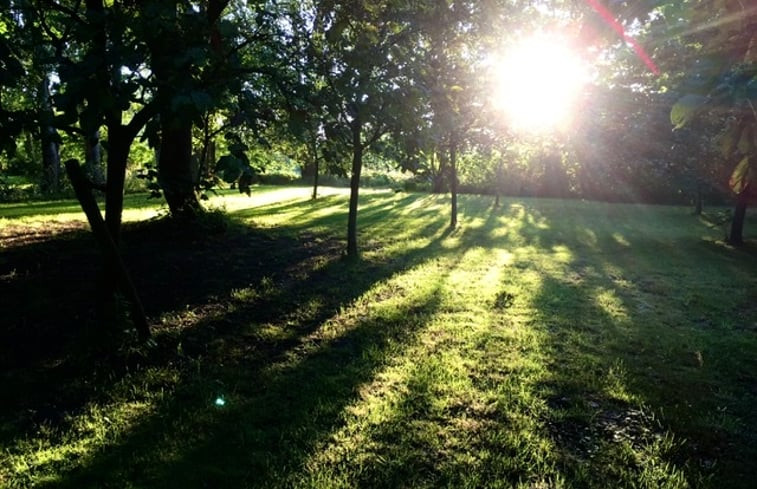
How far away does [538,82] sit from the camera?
9.46 meters

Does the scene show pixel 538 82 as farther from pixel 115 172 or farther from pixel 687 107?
pixel 115 172

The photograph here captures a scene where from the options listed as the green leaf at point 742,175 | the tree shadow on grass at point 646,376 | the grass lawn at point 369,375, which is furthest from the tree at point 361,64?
the tree shadow on grass at point 646,376

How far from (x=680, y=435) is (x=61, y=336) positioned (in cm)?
612

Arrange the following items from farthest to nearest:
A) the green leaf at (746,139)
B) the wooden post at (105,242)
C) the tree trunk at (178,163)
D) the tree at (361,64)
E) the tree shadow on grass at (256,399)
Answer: the tree trunk at (178,163), the wooden post at (105,242), the tree at (361,64), the tree shadow on grass at (256,399), the green leaf at (746,139)

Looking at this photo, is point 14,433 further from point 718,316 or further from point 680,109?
point 718,316

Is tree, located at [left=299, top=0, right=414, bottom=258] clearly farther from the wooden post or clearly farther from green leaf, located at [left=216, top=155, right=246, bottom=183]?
the wooden post

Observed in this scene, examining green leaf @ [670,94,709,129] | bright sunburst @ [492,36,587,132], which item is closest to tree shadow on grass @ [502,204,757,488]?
green leaf @ [670,94,709,129]

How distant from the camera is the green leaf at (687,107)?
2262 mm

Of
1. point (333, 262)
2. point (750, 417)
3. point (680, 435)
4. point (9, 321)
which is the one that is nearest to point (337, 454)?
point (680, 435)

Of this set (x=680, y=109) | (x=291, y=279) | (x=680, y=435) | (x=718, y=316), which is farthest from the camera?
(x=291, y=279)

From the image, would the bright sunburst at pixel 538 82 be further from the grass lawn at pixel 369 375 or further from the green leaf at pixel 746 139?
the grass lawn at pixel 369 375

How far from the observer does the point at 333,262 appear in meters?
9.49

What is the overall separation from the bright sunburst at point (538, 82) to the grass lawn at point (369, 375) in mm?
2903

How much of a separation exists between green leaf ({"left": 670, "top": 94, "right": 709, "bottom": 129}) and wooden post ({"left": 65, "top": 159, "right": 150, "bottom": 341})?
4.60 m
